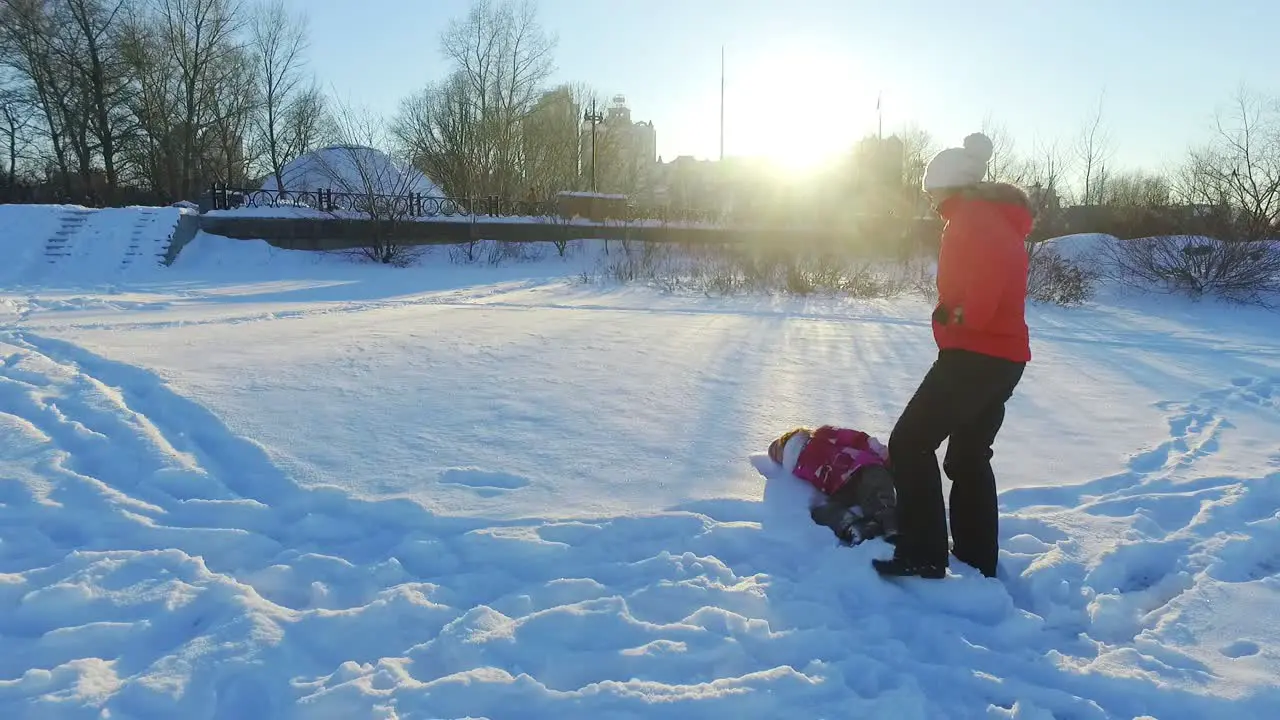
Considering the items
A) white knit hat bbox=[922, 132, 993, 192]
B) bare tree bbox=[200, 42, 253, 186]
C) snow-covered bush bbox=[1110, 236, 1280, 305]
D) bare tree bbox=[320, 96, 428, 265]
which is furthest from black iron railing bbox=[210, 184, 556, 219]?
white knit hat bbox=[922, 132, 993, 192]

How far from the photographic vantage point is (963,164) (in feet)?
9.05

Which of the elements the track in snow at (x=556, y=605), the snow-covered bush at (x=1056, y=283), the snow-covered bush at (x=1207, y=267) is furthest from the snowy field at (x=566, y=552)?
the snow-covered bush at (x=1207, y=267)

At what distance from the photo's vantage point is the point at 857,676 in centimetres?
240

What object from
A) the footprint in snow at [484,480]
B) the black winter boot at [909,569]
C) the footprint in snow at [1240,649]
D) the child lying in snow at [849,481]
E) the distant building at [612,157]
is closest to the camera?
the footprint in snow at [1240,649]

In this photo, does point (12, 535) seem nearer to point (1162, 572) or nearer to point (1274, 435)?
point (1162, 572)

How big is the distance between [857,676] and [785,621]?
1.18ft

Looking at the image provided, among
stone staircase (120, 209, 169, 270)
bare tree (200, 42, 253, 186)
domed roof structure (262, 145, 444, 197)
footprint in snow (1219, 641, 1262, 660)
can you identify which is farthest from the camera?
bare tree (200, 42, 253, 186)

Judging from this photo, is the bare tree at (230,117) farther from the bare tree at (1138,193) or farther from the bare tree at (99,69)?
the bare tree at (1138,193)

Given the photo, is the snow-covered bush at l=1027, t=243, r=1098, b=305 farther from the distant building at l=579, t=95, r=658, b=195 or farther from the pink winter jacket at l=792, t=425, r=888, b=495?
the distant building at l=579, t=95, r=658, b=195

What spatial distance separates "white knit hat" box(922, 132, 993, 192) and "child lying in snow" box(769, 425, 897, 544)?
4.27 feet

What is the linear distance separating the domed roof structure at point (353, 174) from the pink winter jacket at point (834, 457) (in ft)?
65.8

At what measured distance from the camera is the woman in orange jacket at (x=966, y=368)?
2.70 metres

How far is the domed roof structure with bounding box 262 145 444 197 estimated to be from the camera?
78.8 feet

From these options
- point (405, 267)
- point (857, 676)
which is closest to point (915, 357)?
point (857, 676)
